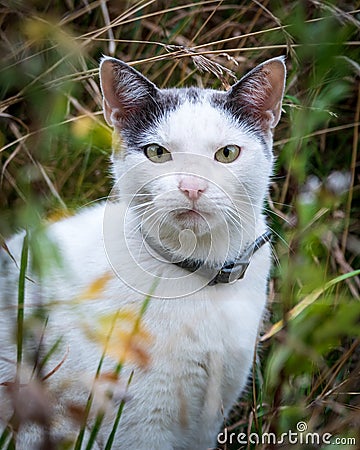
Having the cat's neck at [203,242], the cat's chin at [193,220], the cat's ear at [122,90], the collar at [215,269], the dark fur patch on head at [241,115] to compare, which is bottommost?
the collar at [215,269]

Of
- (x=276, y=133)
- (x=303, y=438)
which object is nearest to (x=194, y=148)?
(x=303, y=438)

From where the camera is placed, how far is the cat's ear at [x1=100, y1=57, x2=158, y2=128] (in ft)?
3.71

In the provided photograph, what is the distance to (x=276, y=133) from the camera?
1890mm

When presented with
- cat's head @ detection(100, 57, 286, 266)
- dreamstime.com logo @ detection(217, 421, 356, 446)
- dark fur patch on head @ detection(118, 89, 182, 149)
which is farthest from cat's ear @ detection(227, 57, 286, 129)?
dreamstime.com logo @ detection(217, 421, 356, 446)

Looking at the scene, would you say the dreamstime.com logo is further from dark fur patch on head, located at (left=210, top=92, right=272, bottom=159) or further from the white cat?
dark fur patch on head, located at (left=210, top=92, right=272, bottom=159)

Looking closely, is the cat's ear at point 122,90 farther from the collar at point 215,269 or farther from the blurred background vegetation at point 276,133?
the collar at point 215,269

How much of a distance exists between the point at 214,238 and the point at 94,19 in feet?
3.40

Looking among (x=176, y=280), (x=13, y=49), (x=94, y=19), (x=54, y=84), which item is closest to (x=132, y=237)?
(x=176, y=280)

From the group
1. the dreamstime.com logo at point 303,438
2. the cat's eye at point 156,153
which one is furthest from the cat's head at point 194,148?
the dreamstime.com logo at point 303,438

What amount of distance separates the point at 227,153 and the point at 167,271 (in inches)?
11.0

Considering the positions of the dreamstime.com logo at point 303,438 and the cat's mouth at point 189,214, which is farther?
the cat's mouth at point 189,214

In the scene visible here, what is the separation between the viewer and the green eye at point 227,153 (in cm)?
112

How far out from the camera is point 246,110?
1207mm

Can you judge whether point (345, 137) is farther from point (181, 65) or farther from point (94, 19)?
point (94, 19)
